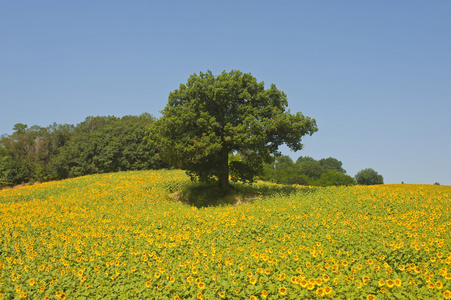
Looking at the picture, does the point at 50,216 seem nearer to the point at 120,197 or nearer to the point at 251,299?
the point at 120,197

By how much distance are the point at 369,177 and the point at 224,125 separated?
81.1 meters

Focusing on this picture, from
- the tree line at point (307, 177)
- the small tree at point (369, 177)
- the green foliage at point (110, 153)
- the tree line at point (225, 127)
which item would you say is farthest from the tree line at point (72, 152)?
the small tree at point (369, 177)

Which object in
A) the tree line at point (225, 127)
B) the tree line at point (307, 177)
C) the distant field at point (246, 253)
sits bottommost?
the distant field at point (246, 253)

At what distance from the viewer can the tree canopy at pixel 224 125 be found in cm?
2080

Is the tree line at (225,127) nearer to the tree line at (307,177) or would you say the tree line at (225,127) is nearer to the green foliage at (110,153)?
the green foliage at (110,153)

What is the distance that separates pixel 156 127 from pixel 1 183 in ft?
156

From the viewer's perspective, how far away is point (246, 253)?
9.30 metres

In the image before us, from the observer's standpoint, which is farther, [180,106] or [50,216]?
[180,106]

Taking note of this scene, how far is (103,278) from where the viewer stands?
898 centimetres

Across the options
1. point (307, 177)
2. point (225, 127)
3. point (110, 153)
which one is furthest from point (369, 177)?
point (225, 127)

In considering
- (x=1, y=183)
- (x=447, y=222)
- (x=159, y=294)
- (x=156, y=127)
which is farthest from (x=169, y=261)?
(x=1, y=183)

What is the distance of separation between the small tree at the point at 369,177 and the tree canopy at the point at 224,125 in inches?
3027

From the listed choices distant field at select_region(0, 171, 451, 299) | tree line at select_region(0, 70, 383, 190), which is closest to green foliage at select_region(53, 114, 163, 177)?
tree line at select_region(0, 70, 383, 190)

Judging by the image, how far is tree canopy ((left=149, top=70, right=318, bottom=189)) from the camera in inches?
819
